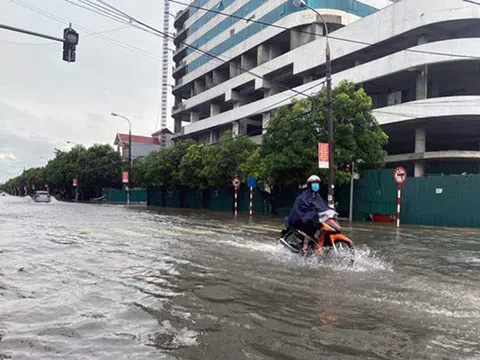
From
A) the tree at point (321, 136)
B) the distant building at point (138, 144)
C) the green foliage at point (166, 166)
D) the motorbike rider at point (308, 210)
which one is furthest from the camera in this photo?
the distant building at point (138, 144)

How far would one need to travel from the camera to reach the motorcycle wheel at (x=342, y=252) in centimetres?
812

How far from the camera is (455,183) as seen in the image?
1950 centimetres

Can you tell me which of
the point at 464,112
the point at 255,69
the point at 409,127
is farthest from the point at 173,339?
the point at 255,69

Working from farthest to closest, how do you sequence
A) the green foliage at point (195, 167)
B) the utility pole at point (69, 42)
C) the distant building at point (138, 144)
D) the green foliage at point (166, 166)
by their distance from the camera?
the distant building at point (138, 144)
the green foliage at point (166, 166)
the green foliage at point (195, 167)
the utility pole at point (69, 42)

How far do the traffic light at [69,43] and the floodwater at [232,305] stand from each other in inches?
277

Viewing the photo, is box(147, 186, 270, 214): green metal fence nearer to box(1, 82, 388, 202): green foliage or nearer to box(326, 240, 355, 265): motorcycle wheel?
box(1, 82, 388, 202): green foliage

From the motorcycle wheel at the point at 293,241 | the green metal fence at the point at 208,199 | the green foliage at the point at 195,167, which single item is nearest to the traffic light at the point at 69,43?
the motorcycle wheel at the point at 293,241

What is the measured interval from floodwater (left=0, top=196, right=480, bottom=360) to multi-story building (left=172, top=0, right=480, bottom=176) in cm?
1115

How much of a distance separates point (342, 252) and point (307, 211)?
1.00 m

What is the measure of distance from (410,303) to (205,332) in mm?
2735

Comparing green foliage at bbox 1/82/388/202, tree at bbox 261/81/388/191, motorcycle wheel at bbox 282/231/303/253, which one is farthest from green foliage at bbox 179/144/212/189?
motorcycle wheel at bbox 282/231/303/253

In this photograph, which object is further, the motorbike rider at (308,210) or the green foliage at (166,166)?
the green foliage at (166,166)

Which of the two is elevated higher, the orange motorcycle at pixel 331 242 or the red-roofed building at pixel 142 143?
the red-roofed building at pixel 142 143

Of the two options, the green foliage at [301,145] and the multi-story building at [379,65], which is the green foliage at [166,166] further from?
→ the multi-story building at [379,65]
